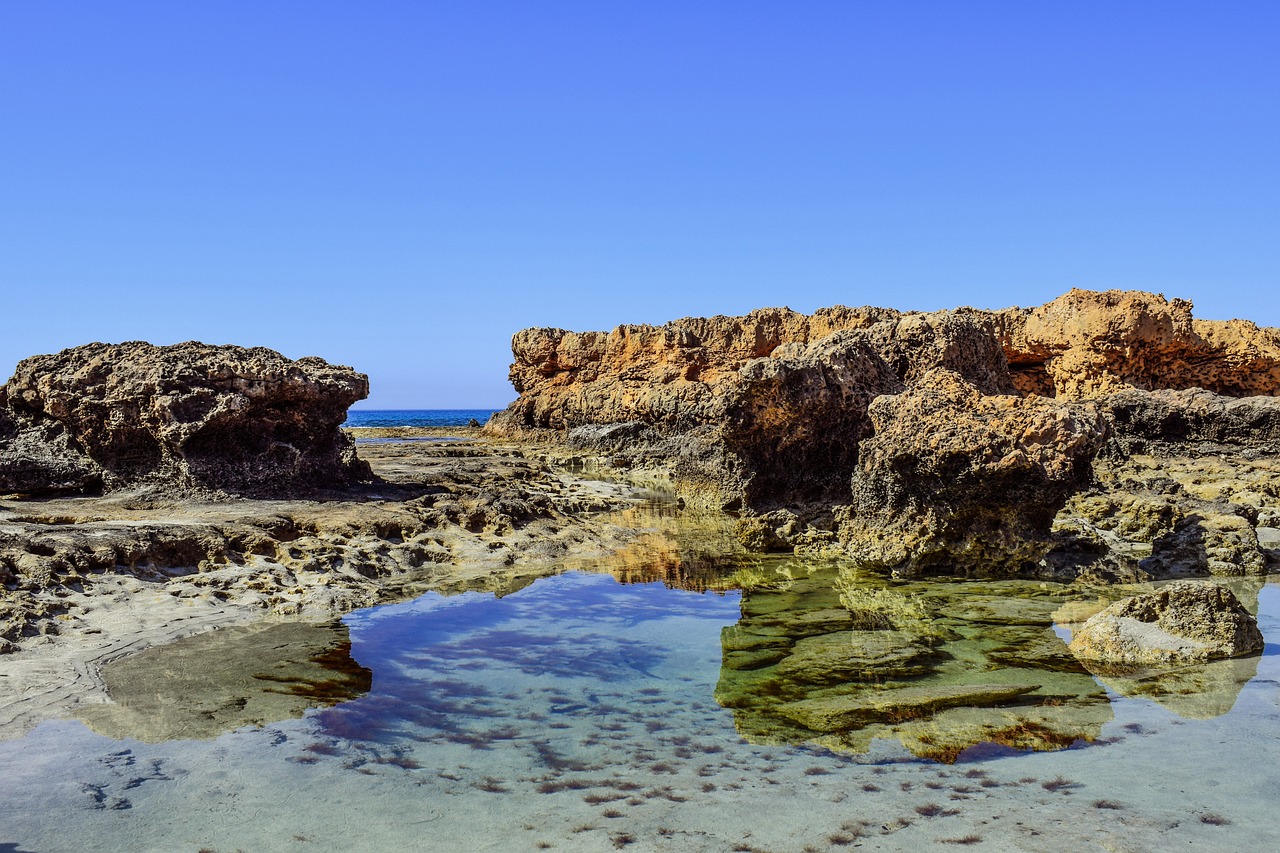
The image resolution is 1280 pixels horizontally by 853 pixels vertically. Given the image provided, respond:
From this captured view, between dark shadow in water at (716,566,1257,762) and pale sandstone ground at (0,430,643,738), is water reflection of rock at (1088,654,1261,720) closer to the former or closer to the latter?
dark shadow in water at (716,566,1257,762)

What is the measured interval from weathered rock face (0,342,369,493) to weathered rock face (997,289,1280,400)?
1301cm

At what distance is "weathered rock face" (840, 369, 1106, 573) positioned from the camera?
6.92 meters

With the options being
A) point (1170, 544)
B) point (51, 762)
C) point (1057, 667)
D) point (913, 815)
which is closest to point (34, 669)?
point (51, 762)

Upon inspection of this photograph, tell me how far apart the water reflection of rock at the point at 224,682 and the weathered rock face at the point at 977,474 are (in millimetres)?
4459

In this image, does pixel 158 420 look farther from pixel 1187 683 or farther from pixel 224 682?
pixel 1187 683

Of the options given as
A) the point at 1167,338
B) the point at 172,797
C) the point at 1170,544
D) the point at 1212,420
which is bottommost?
the point at 172,797

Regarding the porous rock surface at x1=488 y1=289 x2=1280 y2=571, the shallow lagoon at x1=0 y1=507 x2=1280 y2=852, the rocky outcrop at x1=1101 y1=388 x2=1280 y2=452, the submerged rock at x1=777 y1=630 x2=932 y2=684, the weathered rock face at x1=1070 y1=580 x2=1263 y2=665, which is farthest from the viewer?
the rocky outcrop at x1=1101 y1=388 x2=1280 y2=452

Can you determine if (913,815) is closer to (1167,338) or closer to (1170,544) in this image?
(1170,544)

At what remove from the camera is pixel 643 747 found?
3.79 m

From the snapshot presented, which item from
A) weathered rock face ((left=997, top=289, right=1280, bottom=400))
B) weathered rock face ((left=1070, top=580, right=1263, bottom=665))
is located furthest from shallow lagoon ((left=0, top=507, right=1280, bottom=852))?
weathered rock face ((left=997, top=289, right=1280, bottom=400))

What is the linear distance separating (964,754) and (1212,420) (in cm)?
1151

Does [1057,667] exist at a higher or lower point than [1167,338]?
lower

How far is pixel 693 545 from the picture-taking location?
891 cm

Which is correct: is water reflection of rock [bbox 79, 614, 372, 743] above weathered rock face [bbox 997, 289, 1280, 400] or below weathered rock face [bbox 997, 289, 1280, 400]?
below
